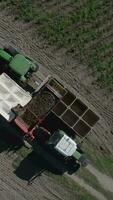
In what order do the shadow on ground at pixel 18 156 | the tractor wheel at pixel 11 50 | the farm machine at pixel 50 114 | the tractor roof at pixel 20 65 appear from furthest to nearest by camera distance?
1. the shadow on ground at pixel 18 156
2. the tractor wheel at pixel 11 50
3. the tractor roof at pixel 20 65
4. the farm machine at pixel 50 114

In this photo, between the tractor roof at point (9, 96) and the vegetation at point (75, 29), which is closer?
the tractor roof at point (9, 96)

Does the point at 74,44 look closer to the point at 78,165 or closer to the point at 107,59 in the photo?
the point at 107,59

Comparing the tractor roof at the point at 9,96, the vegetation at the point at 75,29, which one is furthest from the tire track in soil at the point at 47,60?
the tractor roof at the point at 9,96

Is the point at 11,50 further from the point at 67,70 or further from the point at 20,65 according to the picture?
the point at 67,70

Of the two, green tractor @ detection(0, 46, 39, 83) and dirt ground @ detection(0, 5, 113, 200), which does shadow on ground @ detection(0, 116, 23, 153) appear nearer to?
green tractor @ detection(0, 46, 39, 83)

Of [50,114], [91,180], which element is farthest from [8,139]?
[91,180]

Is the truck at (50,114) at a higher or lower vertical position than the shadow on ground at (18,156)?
higher

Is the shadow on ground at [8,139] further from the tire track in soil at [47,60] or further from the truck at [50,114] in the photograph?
the tire track in soil at [47,60]

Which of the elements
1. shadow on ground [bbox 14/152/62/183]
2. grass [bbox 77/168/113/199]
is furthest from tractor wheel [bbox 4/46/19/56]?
grass [bbox 77/168/113/199]
